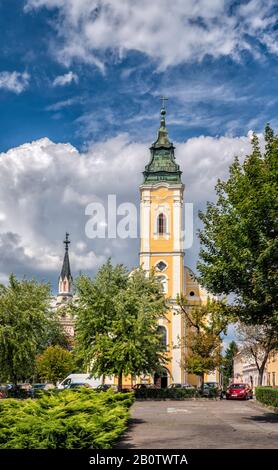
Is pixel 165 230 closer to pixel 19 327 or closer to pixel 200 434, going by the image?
pixel 19 327

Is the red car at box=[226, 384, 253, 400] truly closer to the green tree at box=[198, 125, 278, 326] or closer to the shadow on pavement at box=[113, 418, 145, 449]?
the green tree at box=[198, 125, 278, 326]

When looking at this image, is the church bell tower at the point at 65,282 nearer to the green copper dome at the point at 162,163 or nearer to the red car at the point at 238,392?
the green copper dome at the point at 162,163

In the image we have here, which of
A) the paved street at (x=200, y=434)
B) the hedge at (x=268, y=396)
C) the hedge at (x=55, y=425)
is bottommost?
the paved street at (x=200, y=434)

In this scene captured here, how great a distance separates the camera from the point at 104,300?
42688 mm

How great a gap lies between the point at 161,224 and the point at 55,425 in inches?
2264

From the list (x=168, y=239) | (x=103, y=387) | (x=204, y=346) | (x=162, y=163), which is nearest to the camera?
(x=103, y=387)

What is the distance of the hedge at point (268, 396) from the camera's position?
29.9 meters

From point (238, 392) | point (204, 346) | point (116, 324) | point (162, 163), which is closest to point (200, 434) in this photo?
point (116, 324)

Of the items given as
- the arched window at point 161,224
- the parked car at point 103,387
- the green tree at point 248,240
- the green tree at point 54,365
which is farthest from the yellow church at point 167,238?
the green tree at point 248,240

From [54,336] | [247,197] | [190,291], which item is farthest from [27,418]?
[54,336]

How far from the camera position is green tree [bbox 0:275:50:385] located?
1649 inches

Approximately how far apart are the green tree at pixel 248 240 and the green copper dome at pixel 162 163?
4453 cm

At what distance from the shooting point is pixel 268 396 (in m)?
32.4

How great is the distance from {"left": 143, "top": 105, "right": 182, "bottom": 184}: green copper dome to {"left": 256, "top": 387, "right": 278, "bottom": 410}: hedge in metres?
36.5
